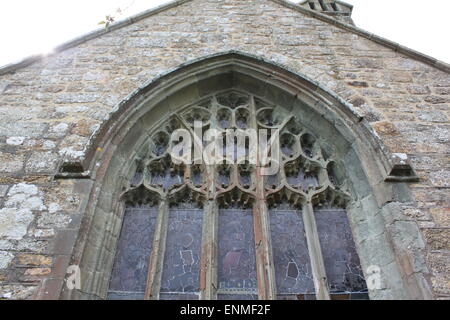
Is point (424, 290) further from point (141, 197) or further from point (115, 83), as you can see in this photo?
point (115, 83)

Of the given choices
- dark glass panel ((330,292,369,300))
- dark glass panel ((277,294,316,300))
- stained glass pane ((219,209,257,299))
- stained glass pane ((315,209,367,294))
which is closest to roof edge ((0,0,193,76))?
stained glass pane ((219,209,257,299))

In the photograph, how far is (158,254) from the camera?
11.1 ft

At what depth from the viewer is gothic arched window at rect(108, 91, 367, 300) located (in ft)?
10.7

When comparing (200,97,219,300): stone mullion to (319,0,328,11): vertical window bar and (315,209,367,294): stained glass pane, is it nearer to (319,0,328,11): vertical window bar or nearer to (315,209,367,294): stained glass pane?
(315,209,367,294): stained glass pane

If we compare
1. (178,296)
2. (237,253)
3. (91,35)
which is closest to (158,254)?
(178,296)

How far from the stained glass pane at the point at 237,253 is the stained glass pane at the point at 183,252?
22cm

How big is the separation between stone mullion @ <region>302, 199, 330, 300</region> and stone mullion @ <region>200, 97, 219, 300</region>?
869 mm

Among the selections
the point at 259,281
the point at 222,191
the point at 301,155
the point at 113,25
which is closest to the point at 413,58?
the point at 301,155

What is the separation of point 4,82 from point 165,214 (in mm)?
2580

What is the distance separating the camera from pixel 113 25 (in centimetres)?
525

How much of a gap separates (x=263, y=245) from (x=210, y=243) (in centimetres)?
48

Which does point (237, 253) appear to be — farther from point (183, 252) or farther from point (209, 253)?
point (183, 252)

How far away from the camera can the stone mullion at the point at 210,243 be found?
10.3ft

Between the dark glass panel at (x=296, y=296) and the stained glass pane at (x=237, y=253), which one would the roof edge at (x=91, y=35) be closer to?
the stained glass pane at (x=237, y=253)
